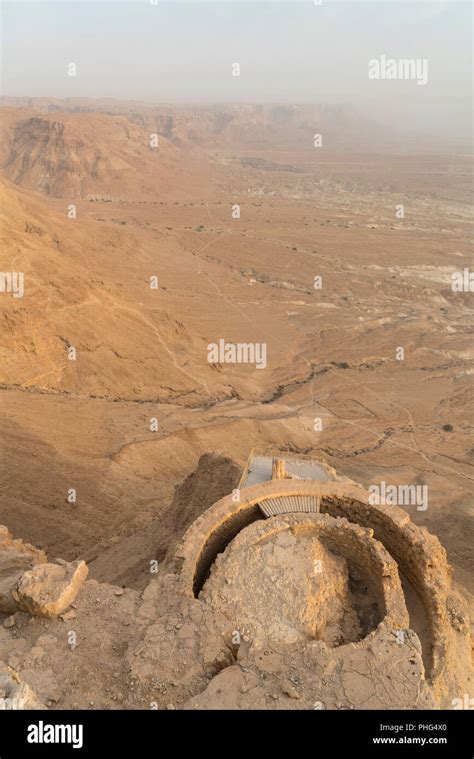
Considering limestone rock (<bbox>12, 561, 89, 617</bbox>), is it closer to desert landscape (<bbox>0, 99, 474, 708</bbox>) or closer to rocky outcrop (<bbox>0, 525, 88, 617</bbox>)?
rocky outcrop (<bbox>0, 525, 88, 617</bbox>)

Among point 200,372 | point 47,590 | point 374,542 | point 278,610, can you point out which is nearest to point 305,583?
point 278,610

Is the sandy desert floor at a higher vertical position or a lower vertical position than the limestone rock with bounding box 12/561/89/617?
higher

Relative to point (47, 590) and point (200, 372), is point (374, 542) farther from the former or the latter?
point (200, 372)

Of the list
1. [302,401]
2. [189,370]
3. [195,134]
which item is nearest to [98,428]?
[189,370]

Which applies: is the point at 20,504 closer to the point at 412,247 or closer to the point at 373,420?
the point at 373,420

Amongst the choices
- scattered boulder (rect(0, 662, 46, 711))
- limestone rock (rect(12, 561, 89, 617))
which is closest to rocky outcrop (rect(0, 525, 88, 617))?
limestone rock (rect(12, 561, 89, 617))

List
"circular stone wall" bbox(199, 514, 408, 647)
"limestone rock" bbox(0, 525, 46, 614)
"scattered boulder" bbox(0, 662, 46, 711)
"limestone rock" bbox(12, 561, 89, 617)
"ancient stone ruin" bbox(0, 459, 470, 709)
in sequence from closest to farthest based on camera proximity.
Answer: "scattered boulder" bbox(0, 662, 46, 711)
"ancient stone ruin" bbox(0, 459, 470, 709)
"limestone rock" bbox(12, 561, 89, 617)
"limestone rock" bbox(0, 525, 46, 614)
"circular stone wall" bbox(199, 514, 408, 647)

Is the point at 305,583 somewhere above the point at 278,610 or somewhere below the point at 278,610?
above
